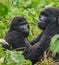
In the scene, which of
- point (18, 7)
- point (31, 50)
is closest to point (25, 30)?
point (31, 50)

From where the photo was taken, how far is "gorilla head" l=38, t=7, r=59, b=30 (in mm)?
Result: 5848

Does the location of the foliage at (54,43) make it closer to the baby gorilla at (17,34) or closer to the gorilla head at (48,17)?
the baby gorilla at (17,34)

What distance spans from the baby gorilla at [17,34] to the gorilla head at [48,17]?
362 millimetres

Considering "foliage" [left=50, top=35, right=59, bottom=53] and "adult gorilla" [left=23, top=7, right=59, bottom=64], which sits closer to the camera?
"foliage" [left=50, top=35, right=59, bottom=53]

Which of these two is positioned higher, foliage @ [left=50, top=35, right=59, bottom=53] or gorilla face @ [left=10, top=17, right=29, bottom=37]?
gorilla face @ [left=10, top=17, right=29, bottom=37]

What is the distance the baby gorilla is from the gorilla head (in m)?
0.36

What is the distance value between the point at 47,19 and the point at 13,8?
2542 millimetres

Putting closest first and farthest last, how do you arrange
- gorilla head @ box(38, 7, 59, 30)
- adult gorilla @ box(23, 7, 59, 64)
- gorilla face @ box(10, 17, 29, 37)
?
adult gorilla @ box(23, 7, 59, 64) → gorilla head @ box(38, 7, 59, 30) → gorilla face @ box(10, 17, 29, 37)

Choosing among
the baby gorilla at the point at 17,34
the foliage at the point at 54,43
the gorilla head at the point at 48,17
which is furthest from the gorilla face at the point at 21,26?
the foliage at the point at 54,43

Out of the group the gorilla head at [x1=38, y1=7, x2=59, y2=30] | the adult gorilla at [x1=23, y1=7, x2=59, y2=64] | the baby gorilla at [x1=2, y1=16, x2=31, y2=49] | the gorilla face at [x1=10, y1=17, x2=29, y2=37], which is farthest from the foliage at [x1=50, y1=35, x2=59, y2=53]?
the gorilla face at [x1=10, y1=17, x2=29, y2=37]

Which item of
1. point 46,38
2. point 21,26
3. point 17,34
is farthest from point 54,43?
point 21,26

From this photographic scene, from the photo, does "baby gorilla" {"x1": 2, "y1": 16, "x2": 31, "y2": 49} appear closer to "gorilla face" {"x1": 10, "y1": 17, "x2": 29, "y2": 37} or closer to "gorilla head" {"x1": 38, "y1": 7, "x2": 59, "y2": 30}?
"gorilla face" {"x1": 10, "y1": 17, "x2": 29, "y2": 37}

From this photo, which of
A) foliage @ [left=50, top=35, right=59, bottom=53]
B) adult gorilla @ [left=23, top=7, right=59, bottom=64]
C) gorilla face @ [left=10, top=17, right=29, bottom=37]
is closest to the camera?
foliage @ [left=50, top=35, right=59, bottom=53]

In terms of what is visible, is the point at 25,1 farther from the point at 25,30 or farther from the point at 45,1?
the point at 25,30
